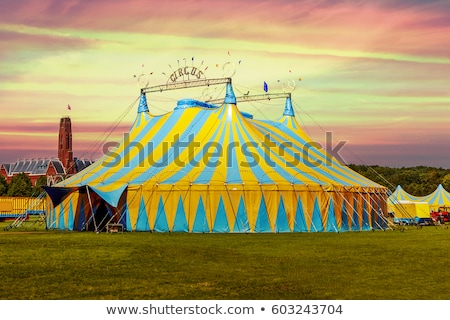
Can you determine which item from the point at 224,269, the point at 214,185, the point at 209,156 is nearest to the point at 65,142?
the point at 209,156

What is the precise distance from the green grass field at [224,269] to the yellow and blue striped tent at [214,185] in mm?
5208

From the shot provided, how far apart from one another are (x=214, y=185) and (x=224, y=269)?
13054 millimetres

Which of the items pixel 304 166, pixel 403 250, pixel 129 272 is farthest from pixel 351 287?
pixel 304 166

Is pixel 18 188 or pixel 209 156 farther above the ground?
pixel 209 156

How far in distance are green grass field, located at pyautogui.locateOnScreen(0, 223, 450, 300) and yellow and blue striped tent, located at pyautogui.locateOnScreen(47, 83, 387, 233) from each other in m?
5.21

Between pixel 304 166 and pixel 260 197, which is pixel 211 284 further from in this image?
pixel 304 166

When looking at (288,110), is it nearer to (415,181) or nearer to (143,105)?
(143,105)

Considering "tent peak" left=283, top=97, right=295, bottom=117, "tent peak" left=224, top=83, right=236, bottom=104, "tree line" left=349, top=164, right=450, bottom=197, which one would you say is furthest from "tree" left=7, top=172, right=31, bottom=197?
"tent peak" left=224, top=83, right=236, bottom=104

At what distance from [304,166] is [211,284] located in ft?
62.0

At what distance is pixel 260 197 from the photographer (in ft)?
88.8

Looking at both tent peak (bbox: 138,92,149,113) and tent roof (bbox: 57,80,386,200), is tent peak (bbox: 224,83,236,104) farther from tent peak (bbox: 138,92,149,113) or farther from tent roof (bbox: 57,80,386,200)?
tent peak (bbox: 138,92,149,113)

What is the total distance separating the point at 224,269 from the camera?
1410cm

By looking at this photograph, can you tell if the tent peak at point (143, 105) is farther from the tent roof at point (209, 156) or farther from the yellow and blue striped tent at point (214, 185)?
the yellow and blue striped tent at point (214, 185)

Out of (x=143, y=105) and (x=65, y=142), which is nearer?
(x=143, y=105)
